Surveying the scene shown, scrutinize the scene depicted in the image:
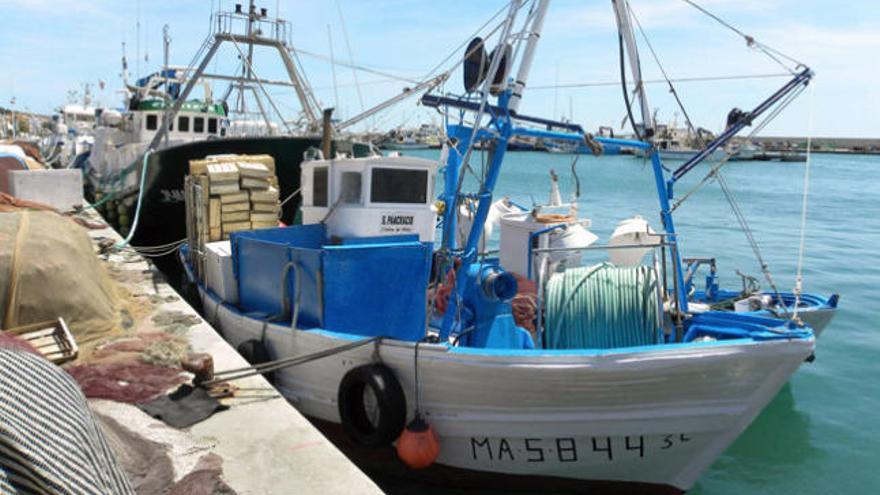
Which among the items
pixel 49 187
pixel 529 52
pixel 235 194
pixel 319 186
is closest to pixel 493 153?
pixel 529 52

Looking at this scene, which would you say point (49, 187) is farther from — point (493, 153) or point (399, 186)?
point (493, 153)

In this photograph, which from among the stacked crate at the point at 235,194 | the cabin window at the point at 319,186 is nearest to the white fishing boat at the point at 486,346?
the cabin window at the point at 319,186

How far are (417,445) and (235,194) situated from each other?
5.96 metres

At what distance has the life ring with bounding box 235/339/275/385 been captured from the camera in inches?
298

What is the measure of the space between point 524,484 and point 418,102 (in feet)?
16.1

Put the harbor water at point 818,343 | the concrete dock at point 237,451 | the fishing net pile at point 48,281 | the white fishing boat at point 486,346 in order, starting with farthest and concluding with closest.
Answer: the harbor water at point 818,343, the fishing net pile at point 48,281, the white fishing boat at point 486,346, the concrete dock at point 237,451

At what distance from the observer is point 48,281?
6.81 metres

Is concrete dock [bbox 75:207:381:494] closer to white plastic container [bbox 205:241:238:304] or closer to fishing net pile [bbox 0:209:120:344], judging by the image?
fishing net pile [bbox 0:209:120:344]

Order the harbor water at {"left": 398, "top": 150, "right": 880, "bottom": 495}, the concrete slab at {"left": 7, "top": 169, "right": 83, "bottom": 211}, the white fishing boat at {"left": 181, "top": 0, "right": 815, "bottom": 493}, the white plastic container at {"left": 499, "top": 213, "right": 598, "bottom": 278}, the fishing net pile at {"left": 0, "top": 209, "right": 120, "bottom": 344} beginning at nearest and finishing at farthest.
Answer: the white fishing boat at {"left": 181, "top": 0, "right": 815, "bottom": 493} < the fishing net pile at {"left": 0, "top": 209, "right": 120, "bottom": 344} < the harbor water at {"left": 398, "top": 150, "right": 880, "bottom": 495} < the white plastic container at {"left": 499, "top": 213, "right": 598, "bottom": 278} < the concrete slab at {"left": 7, "top": 169, "right": 83, "bottom": 211}

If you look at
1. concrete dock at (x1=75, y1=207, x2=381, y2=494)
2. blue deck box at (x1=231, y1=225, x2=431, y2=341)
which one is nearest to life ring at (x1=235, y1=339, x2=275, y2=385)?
blue deck box at (x1=231, y1=225, x2=431, y2=341)

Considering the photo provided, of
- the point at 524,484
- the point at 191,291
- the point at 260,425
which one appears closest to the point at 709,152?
the point at 524,484

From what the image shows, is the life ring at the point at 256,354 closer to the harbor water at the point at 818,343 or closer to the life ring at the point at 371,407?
the life ring at the point at 371,407

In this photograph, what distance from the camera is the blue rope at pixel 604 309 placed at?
21.7 ft

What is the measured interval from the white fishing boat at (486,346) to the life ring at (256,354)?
25 millimetres
